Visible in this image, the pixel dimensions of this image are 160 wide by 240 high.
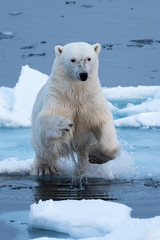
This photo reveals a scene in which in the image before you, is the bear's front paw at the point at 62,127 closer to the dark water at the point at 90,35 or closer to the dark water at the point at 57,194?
the dark water at the point at 57,194

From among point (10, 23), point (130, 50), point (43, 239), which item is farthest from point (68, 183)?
point (10, 23)

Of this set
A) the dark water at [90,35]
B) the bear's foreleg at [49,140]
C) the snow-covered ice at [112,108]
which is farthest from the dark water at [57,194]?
the dark water at [90,35]

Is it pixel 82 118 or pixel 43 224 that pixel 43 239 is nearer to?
pixel 43 224

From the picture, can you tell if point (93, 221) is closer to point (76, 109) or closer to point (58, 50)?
point (76, 109)

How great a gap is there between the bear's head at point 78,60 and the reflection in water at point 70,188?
892 millimetres

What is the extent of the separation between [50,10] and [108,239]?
56.6 ft

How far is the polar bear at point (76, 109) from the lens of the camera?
562 centimetres

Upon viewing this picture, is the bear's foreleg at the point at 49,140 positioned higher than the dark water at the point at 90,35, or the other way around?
the dark water at the point at 90,35

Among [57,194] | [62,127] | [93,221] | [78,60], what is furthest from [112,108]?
[93,221]

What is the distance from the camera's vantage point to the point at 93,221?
405cm

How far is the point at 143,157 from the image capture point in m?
7.16

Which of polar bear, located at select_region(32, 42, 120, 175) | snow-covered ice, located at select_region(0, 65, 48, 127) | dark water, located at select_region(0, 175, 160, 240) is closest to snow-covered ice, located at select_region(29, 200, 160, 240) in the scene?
dark water, located at select_region(0, 175, 160, 240)

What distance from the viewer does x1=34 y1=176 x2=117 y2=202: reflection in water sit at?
5.18m

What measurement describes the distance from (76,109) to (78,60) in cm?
53
